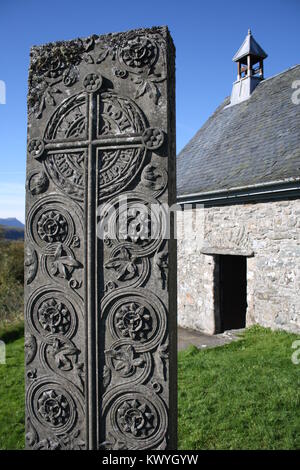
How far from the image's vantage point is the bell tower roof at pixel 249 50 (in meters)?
11.9

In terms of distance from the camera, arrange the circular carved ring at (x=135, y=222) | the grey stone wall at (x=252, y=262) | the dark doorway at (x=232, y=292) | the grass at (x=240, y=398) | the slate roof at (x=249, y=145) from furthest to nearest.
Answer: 1. the dark doorway at (x=232, y=292)
2. the slate roof at (x=249, y=145)
3. the grey stone wall at (x=252, y=262)
4. the grass at (x=240, y=398)
5. the circular carved ring at (x=135, y=222)

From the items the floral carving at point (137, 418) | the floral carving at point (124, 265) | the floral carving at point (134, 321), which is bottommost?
the floral carving at point (137, 418)

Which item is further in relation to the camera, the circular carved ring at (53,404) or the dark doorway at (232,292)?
the dark doorway at (232,292)

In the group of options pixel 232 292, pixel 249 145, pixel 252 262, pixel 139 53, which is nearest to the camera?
pixel 139 53

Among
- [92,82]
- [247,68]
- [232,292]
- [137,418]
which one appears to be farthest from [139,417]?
[247,68]

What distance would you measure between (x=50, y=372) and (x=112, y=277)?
2.36 ft

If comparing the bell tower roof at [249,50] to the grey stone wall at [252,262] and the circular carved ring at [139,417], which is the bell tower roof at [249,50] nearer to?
the grey stone wall at [252,262]

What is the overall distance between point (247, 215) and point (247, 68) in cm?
704

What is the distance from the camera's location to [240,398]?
382cm

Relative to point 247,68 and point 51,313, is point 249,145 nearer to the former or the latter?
point 247,68

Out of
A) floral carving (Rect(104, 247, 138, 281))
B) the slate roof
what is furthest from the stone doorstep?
floral carving (Rect(104, 247, 138, 281))

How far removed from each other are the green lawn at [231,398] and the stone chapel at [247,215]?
3.97 feet

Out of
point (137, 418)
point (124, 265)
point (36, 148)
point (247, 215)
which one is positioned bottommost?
point (137, 418)

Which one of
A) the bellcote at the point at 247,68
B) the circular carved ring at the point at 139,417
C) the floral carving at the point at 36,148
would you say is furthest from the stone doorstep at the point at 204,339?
the bellcote at the point at 247,68
